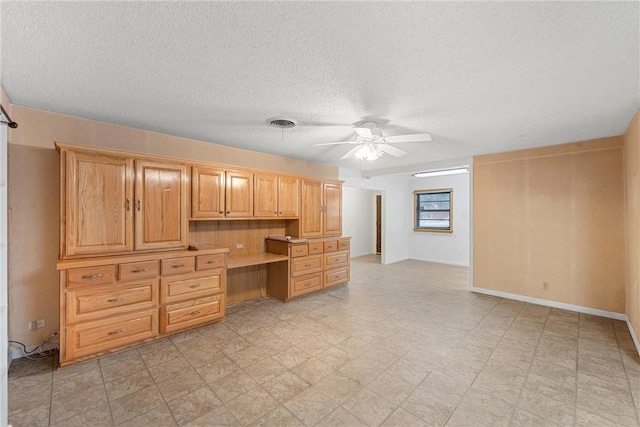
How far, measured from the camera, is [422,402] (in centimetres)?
208

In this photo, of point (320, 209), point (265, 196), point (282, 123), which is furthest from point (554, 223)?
point (265, 196)

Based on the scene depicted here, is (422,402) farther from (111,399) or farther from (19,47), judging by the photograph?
(19,47)

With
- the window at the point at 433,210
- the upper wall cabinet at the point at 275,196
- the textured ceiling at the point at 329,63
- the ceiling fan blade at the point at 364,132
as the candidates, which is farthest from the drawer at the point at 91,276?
the window at the point at 433,210

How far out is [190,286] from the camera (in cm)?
327

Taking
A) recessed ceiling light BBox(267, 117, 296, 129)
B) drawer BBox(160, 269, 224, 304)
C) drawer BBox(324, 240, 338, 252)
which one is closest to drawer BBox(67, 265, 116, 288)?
drawer BBox(160, 269, 224, 304)

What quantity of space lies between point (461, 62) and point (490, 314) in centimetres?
347

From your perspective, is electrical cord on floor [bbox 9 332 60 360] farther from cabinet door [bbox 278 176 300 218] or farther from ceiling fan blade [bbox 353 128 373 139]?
ceiling fan blade [bbox 353 128 373 139]

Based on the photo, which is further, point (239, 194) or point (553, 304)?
point (553, 304)

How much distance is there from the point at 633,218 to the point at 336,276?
13.1 ft

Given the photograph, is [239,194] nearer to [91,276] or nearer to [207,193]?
[207,193]

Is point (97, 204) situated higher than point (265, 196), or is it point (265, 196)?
→ point (265, 196)

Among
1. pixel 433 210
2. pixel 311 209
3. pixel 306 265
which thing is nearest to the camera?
pixel 306 265

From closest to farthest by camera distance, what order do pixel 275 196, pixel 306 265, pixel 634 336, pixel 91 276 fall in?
pixel 91 276
pixel 634 336
pixel 275 196
pixel 306 265

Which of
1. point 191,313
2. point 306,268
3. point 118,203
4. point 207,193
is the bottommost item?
point 191,313
